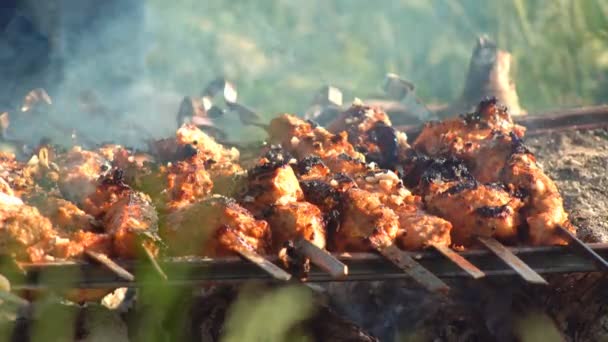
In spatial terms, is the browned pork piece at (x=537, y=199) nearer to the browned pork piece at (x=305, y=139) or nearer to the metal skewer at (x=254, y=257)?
the browned pork piece at (x=305, y=139)

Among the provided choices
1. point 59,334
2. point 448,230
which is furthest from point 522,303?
point 59,334

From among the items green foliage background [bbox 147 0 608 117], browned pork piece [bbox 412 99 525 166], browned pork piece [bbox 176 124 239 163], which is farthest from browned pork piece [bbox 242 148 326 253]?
green foliage background [bbox 147 0 608 117]

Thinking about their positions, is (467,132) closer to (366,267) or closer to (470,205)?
(470,205)

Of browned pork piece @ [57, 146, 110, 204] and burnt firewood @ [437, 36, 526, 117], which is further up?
browned pork piece @ [57, 146, 110, 204]

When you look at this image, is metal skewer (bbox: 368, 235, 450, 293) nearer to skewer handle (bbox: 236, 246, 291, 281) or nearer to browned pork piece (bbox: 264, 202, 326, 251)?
browned pork piece (bbox: 264, 202, 326, 251)

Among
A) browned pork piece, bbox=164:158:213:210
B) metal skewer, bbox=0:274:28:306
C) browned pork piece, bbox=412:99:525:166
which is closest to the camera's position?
metal skewer, bbox=0:274:28:306

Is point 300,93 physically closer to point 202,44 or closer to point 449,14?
point 202,44

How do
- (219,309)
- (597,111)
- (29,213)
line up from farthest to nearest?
1. (597,111)
2. (219,309)
3. (29,213)

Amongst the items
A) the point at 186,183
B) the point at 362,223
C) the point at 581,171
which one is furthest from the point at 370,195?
the point at 581,171
